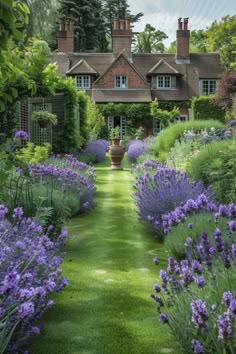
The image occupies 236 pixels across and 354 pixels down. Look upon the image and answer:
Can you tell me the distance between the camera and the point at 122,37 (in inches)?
1415

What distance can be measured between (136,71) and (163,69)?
2085 mm

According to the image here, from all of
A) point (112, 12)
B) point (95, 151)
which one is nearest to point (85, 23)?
point (112, 12)

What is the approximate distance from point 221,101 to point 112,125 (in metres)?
9.06

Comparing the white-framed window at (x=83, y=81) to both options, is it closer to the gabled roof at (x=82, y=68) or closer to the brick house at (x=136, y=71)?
the brick house at (x=136, y=71)

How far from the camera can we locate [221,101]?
2861 centimetres

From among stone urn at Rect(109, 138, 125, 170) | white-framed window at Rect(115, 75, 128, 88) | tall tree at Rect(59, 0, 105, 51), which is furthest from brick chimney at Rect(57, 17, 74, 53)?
stone urn at Rect(109, 138, 125, 170)

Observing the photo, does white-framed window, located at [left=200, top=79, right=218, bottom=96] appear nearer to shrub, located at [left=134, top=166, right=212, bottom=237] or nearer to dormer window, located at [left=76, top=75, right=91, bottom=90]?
dormer window, located at [left=76, top=75, right=91, bottom=90]

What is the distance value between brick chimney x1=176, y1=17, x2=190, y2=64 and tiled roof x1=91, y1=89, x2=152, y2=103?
445cm

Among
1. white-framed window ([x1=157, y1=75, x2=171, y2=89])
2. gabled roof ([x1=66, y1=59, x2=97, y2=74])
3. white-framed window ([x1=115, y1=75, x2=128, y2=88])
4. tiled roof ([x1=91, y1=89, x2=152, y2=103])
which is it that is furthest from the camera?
white-framed window ([x1=157, y1=75, x2=171, y2=89])

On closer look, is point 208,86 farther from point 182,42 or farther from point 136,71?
point 136,71

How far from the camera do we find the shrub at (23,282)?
232cm

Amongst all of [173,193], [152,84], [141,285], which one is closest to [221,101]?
[152,84]

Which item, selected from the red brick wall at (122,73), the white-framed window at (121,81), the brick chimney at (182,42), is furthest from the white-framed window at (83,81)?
the brick chimney at (182,42)

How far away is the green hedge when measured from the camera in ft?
99.7
